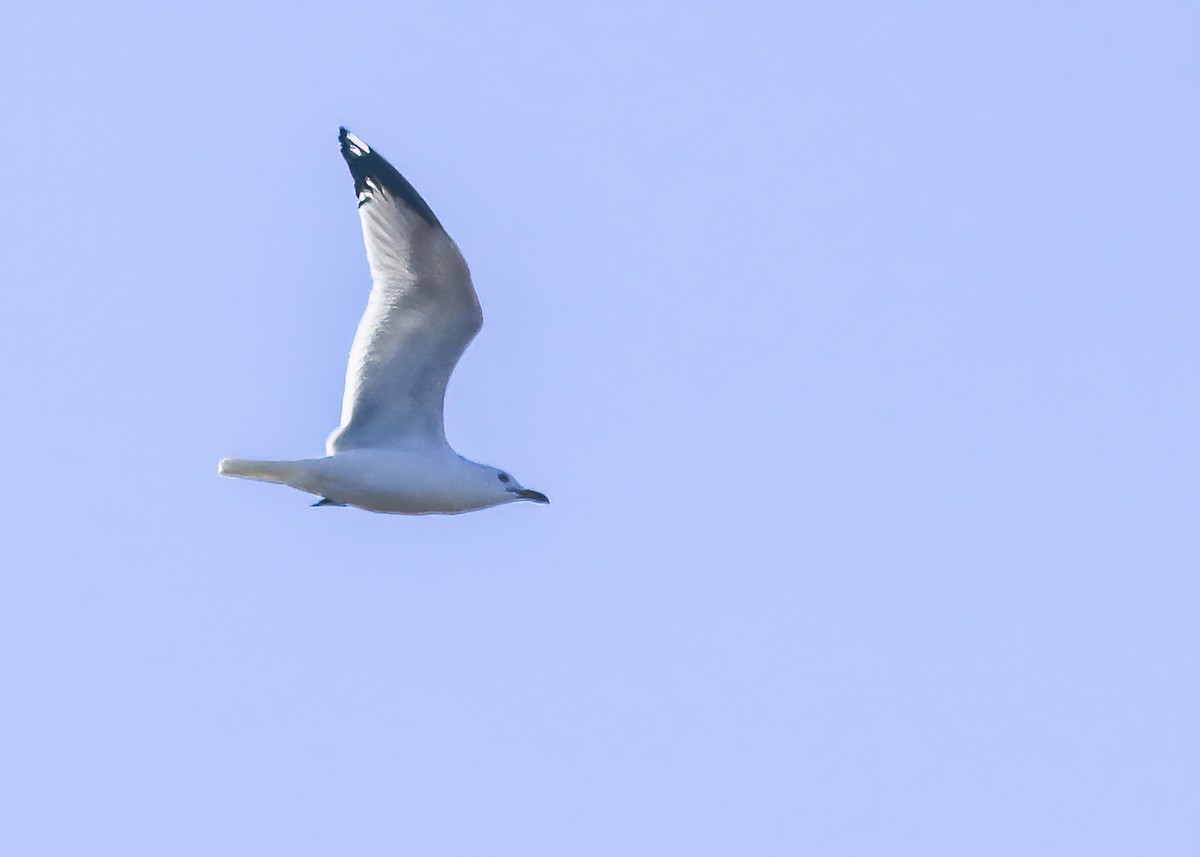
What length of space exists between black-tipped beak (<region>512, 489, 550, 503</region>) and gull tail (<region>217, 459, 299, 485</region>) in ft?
5.87

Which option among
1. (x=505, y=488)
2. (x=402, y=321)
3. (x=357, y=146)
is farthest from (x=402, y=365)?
(x=357, y=146)

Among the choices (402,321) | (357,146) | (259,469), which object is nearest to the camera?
(259,469)

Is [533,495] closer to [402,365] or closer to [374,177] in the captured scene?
[402,365]

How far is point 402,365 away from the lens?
478 inches

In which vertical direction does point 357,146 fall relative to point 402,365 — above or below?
above

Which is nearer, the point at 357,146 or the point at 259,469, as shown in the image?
the point at 259,469

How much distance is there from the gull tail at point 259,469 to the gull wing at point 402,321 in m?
0.65

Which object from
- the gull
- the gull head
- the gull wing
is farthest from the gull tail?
the gull head

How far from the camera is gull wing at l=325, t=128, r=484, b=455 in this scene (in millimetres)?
11961

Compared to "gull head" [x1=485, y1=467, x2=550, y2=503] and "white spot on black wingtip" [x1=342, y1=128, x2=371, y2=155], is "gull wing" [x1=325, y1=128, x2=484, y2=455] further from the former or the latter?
"gull head" [x1=485, y1=467, x2=550, y2=503]

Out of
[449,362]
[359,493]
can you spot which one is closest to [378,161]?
[449,362]

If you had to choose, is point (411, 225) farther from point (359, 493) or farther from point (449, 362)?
point (359, 493)

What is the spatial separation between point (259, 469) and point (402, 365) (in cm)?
125

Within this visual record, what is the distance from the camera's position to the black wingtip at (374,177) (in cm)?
1202
